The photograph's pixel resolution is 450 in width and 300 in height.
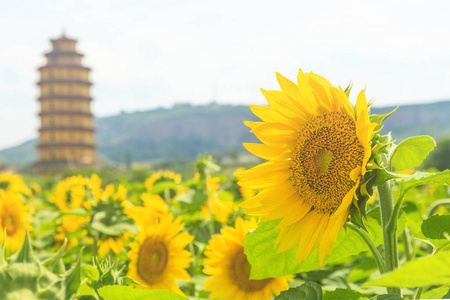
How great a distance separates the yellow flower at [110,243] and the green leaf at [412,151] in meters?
0.98

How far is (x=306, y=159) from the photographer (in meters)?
0.67

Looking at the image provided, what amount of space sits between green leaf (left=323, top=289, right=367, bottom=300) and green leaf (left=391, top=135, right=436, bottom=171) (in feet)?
0.70

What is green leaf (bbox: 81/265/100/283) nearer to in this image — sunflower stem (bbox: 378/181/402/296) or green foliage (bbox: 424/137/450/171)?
sunflower stem (bbox: 378/181/402/296)

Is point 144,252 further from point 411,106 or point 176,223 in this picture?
point 411,106

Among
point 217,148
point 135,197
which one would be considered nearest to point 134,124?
point 217,148

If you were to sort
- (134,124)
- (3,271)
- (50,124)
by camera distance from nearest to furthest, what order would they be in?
(3,271)
(50,124)
(134,124)

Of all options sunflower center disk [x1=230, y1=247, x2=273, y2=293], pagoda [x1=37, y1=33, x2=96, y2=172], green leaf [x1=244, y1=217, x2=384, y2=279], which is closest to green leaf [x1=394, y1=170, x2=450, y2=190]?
green leaf [x1=244, y1=217, x2=384, y2=279]

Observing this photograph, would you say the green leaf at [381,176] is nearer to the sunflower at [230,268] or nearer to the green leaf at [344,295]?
the green leaf at [344,295]

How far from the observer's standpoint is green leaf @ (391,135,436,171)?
64 centimetres

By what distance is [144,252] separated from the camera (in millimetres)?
1172

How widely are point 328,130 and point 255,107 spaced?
0.39 ft

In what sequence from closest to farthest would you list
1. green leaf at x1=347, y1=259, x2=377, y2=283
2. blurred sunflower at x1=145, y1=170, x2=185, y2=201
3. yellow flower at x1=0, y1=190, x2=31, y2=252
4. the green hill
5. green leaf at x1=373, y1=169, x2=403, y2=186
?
green leaf at x1=373, y1=169, x2=403, y2=186, green leaf at x1=347, y1=259, x2=377, y2=283, yellow flower at x1=0, y1=190, x2=31, y2=252, blurred sunflower at x1=145, y1=170, x2=185, y2=201, the green hill

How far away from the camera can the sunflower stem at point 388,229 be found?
1.91 feet

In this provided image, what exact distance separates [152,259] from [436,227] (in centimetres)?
77
